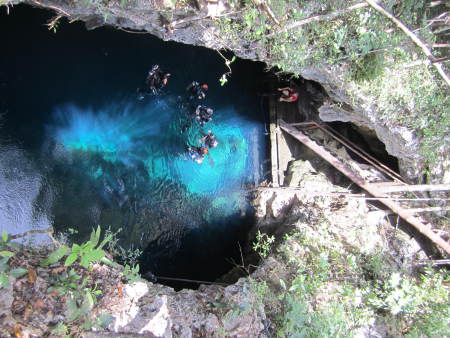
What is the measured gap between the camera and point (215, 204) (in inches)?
343

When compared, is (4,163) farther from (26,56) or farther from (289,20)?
(289,20)

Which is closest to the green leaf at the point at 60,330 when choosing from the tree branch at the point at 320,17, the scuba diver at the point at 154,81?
the tree branch at the point at 320,17

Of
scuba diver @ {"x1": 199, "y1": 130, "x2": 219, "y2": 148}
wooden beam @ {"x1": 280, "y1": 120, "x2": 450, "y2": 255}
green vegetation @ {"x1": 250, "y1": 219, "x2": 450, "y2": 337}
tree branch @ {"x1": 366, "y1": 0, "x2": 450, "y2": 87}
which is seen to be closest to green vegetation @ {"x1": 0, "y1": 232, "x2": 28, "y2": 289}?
green vegetation @ {"x1": 250, "y1": 219, "x2": 450, "y2": 337}

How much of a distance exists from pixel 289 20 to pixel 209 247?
570 centimetres

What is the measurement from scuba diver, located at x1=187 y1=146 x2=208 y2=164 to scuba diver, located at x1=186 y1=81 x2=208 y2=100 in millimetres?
1301

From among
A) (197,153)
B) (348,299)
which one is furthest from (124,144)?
(348,299)

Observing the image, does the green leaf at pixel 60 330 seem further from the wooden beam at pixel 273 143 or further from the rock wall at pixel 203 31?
the wooden beam at pixel 273 143

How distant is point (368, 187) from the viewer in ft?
23.8

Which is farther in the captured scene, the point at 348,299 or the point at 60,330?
the point at 348,299

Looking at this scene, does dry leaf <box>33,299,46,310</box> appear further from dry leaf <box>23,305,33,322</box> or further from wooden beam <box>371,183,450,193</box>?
wooden beam <box>371,183,450,193</box>

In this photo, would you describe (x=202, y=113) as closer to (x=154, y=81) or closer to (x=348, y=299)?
(x=154, y=81)

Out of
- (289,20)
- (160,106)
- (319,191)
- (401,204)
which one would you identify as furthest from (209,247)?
(289,20)

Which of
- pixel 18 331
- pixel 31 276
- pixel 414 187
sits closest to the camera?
pixel 18 331

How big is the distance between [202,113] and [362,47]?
4.23m
